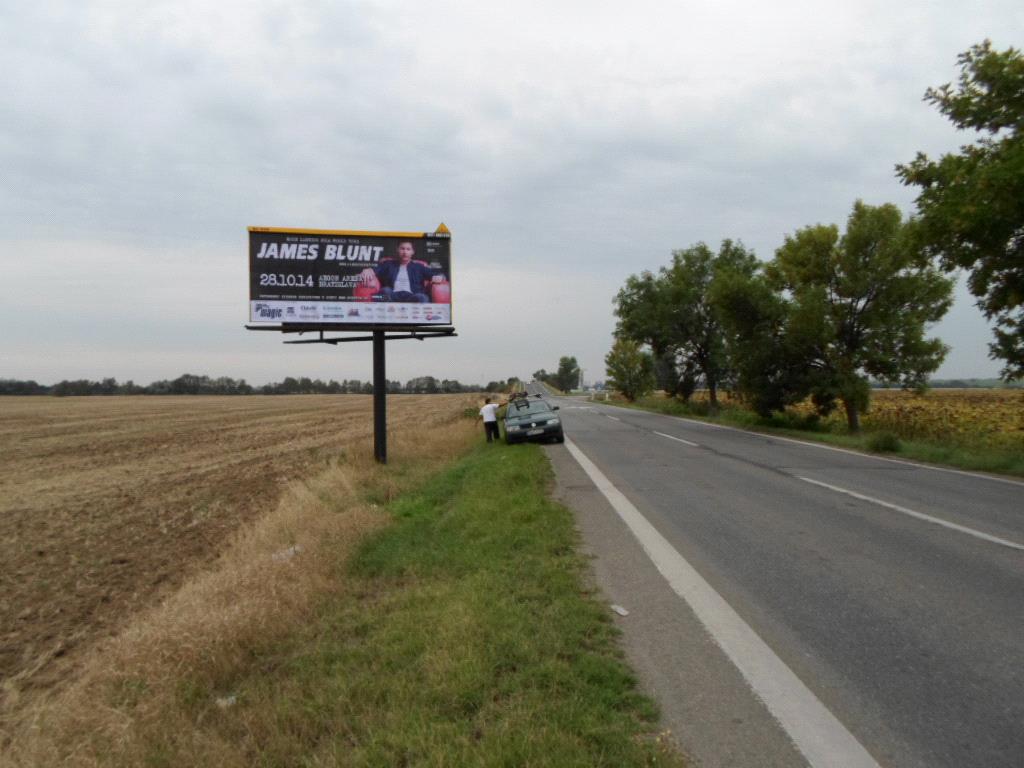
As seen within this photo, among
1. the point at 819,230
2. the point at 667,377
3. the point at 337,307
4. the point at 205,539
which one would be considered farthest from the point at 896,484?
the point at 667,377

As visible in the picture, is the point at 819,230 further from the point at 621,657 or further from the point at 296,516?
the point at 621,657

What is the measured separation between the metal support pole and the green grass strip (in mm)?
9586

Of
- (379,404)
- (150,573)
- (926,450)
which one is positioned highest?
(379,404)

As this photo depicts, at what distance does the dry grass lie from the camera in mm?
4137

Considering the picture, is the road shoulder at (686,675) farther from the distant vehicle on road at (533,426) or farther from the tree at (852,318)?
the tree at (852,318)

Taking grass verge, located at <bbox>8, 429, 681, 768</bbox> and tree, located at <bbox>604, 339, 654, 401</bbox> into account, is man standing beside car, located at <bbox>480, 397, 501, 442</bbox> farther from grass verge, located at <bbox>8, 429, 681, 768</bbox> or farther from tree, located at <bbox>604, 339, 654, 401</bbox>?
tree, located at <bbox>604, 339, 654, 401</bbox>

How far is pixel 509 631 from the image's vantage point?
422cm

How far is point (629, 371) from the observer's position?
73562 millimetres

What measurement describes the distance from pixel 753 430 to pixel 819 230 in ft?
26.0

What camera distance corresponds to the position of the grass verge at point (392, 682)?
3.07 meters

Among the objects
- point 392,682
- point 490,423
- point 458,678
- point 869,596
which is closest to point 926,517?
point 869,596

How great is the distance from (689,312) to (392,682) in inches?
1468

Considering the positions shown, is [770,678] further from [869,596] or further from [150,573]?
[150,573]

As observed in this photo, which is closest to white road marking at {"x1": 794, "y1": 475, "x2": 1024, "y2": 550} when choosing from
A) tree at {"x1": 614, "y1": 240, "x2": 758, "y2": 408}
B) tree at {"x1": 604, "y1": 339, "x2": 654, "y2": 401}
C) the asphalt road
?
the asphalt road
